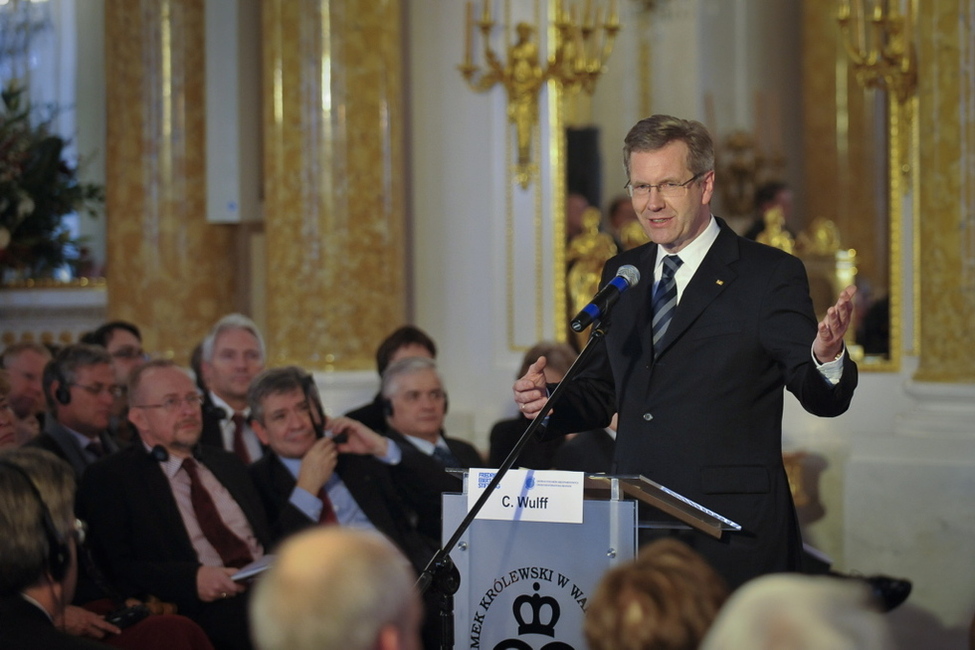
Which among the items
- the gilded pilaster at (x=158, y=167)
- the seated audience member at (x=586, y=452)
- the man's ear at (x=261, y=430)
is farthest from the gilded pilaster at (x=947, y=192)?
the gilded pilaster at (x=158, y=167)

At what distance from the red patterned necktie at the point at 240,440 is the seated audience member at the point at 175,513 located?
2.72ft

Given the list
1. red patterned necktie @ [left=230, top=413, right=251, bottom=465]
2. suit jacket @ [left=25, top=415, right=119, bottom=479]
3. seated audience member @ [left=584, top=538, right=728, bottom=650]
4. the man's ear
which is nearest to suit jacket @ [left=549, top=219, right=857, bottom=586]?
seated audience member @ [left=584, top=538, right=728, bottom=650]

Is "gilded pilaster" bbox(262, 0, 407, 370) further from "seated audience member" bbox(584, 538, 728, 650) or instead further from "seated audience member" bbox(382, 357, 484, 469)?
"seated audience member" bbox(584, 538, 728, 650)

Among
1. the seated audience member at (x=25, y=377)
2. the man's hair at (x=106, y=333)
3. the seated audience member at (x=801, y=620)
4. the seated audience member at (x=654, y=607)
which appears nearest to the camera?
the seated audience member at (x=801, y=620)

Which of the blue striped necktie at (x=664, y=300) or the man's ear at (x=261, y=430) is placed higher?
the blue striped necktie at (x=664, y=300)

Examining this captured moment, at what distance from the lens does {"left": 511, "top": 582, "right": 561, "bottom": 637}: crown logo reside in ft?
9.66

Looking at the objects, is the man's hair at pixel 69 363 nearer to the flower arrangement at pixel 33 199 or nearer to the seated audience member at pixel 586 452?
the seated audience member at pixel 586 452

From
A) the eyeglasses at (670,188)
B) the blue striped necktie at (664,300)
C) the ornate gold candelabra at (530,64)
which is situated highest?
the ornate gold candelabra at (530,64)

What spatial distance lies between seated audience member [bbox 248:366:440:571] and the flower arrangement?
4019mm

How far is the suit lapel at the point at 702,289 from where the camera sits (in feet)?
9.71

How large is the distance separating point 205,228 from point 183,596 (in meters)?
3.91

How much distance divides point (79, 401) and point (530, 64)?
11.8ft

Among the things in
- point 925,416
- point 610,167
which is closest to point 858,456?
point 925,416

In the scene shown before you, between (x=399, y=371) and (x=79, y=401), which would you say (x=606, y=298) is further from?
(x=79, y=401)
